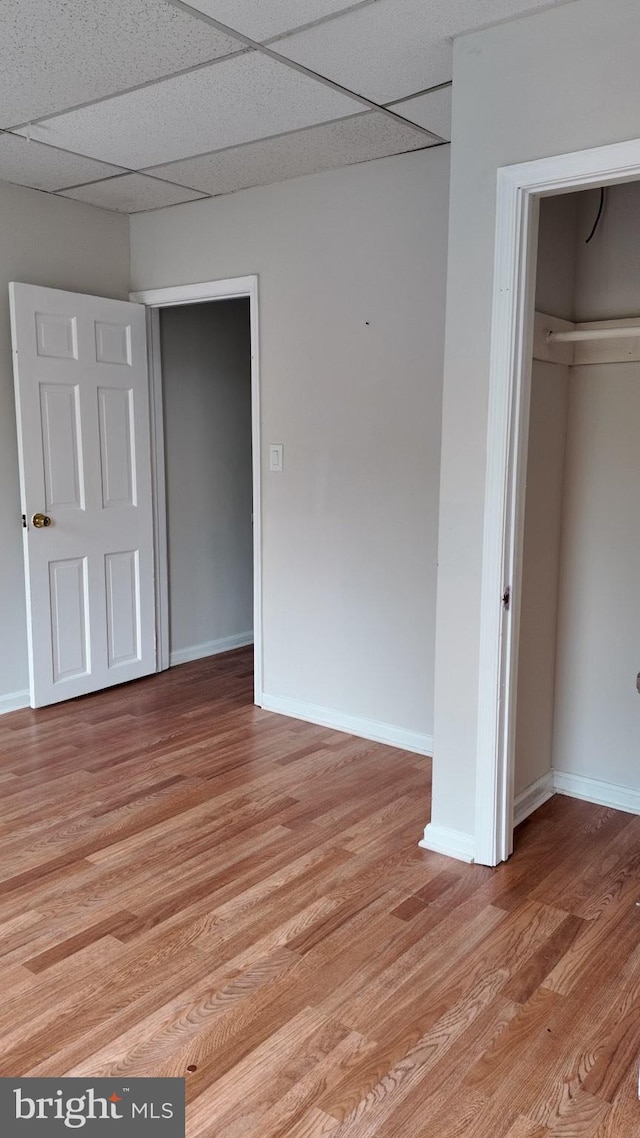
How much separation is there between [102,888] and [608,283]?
2.69 m

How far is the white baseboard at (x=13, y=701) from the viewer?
4.11 meters

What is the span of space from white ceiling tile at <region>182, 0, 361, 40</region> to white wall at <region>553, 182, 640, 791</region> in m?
1.21

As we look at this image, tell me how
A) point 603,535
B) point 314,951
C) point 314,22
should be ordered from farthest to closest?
point 603,535
point 314,22
point 314,951

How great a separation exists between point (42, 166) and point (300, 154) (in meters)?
1.15

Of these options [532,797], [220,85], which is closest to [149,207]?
[220,85]

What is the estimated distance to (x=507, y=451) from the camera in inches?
98.3

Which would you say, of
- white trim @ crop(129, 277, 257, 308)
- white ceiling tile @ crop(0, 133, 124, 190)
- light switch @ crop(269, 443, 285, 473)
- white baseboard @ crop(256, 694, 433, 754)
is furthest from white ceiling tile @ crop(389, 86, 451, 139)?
white baseboard @ crop(256, 694, 433, 754)

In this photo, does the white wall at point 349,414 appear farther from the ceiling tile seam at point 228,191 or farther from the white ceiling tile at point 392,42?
the white ceiling tile at point 392,42

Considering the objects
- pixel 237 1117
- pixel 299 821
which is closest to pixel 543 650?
pixel 299 821

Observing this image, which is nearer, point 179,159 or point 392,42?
point 392,42

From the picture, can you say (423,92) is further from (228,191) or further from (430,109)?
(228,191)

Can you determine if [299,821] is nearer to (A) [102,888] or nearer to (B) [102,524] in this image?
(A) [102,888]

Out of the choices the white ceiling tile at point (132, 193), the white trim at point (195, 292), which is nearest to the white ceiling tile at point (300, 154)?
the white ceiling tile at point (132, 193)

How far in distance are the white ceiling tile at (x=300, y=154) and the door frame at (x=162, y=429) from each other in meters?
0.46
